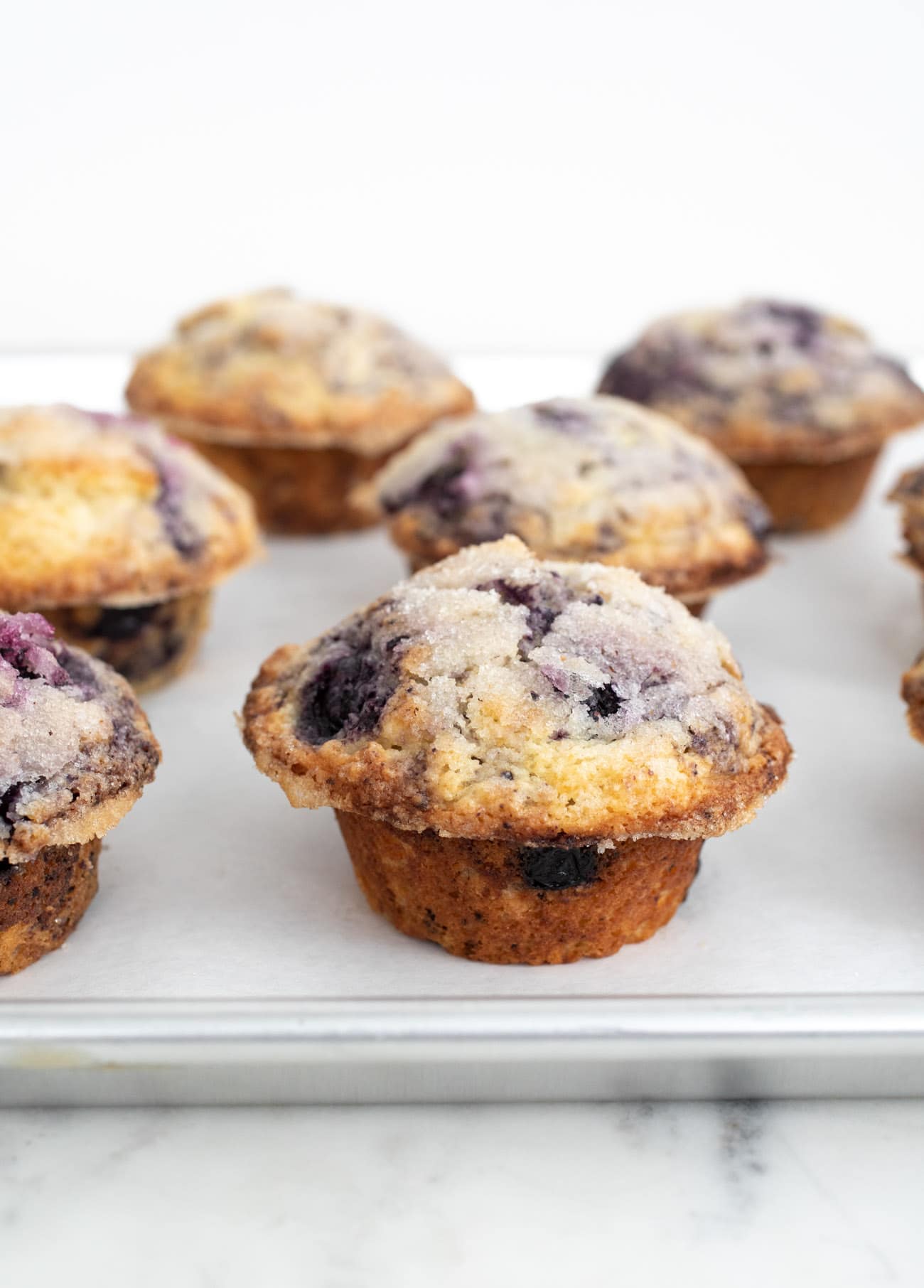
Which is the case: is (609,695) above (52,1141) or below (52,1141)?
above

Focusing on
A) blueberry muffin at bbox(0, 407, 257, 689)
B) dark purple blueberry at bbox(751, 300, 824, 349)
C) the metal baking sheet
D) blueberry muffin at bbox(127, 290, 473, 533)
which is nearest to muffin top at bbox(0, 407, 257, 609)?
blueberry muffin at bbox(0, 407, 257, 689)

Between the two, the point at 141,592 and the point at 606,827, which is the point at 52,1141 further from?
the point at 141,592

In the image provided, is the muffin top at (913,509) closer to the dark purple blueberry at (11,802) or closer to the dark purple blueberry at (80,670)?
the dark purple blueberry at (80,670)

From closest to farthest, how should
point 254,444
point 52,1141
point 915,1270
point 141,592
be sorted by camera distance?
point 915,1270, point 52,1141, point 141,592, point 254,444

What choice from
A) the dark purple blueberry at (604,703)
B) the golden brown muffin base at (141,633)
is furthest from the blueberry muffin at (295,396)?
the dark purple blueberry at (604,703)

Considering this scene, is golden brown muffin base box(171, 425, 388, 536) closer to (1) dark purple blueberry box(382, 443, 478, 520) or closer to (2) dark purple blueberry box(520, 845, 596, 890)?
(1) dark purple blueberry box(382, 443, 478, 520)

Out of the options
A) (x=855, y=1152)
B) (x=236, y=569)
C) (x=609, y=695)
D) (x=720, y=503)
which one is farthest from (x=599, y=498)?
(x=855, y=1152)
